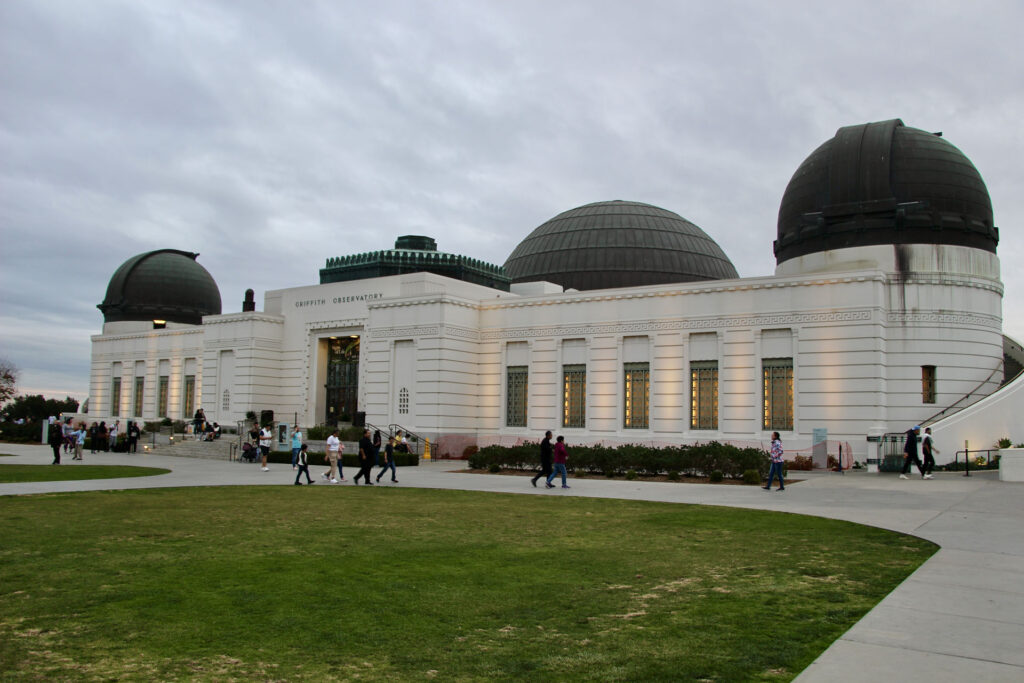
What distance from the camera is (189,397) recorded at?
52.9m

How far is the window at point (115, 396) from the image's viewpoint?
191 ft

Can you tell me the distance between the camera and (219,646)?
271 inches

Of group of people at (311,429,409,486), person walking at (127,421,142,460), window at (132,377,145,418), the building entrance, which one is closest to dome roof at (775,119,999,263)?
group of people at (311,429,409,486)

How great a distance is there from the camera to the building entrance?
44406 mm

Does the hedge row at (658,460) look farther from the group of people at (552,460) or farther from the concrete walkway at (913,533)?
the group of people at (552,460)

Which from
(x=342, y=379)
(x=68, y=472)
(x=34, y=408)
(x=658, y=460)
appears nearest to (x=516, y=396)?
(x=342, y=379)

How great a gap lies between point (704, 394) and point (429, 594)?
27.5 m

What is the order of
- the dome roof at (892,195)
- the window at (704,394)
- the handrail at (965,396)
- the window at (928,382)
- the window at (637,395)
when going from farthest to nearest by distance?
the window at (637,395)
the window at (704,394)
the dome roof at (892,195)
the window at (928,382)
the handrail at (965,396)

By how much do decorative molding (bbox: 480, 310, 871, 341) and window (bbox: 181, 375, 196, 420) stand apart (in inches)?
893

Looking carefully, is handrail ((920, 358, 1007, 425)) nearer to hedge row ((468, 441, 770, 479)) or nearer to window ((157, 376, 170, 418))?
hedge row ((468, 441, 770, 479))

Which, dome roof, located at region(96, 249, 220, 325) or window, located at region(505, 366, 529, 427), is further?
dome roof, located at region(96, 249, 220, 325)

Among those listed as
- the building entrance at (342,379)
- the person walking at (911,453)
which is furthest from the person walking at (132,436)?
the person walking at (911,453)

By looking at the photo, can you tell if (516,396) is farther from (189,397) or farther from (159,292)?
(159,292)

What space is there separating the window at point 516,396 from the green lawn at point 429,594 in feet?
77.7
